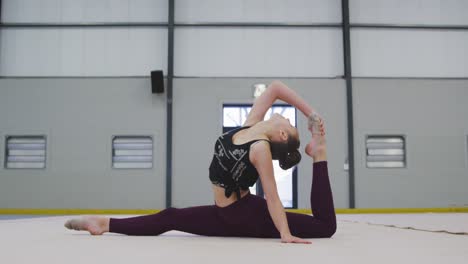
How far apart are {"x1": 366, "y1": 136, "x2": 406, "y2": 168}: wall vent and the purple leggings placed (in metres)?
6.88

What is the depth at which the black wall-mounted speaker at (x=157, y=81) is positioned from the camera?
356 inches

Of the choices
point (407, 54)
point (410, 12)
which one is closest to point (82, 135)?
point (407, 54)

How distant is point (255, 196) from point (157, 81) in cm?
663

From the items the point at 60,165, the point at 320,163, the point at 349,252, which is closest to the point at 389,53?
the point at 60,165

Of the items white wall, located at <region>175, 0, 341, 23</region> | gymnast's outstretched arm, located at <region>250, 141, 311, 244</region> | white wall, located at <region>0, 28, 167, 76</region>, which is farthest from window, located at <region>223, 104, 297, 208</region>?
gymnast's outstretched arm, located at <region>250, 141, 311, 244</region>

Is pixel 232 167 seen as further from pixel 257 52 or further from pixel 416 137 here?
pixel 416 137

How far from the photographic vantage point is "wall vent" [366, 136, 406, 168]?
31.0 feet

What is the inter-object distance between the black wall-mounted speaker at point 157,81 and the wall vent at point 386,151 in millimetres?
4047

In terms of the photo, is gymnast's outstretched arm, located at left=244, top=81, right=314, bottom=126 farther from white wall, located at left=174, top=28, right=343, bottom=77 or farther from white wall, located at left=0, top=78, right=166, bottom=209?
white wall, located at left=174, top=28, right=343, bottom=77

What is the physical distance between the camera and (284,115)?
9.46 metres

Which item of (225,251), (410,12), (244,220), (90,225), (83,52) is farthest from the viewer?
(410,12)

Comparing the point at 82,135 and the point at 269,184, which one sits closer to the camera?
the point at 269,184

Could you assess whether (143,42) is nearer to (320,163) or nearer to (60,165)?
(60,165)

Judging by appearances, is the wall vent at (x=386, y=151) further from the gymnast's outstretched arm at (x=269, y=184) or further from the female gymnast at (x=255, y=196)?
the gymnast's outstretched arm at (x=269, y=184)
